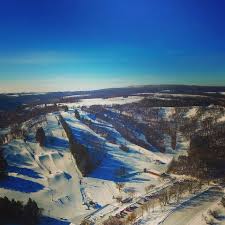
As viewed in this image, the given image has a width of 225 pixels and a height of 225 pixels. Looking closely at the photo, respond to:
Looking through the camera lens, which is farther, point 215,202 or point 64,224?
point 215,202

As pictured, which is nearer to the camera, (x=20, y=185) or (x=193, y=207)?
(x=193, y=207)

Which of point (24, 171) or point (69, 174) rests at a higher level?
point (24, 171)

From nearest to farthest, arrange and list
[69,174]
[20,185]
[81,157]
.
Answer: [20,185]
[69,174]
[81,157]

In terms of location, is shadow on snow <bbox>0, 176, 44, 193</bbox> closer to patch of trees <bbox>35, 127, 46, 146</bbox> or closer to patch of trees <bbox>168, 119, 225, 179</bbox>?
patch of trees <bbox>35, 127, 46, 146</bbox>

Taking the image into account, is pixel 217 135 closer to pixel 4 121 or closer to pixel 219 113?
pixel 219 113

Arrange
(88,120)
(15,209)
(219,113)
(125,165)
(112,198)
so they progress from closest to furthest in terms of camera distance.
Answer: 1. (15,209)
2. (112,198)
3. (125,165)
4. (88,120)
5. (219,113)

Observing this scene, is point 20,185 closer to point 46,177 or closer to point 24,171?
point 46,177

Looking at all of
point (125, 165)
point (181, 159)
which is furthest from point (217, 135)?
point (125, 165)

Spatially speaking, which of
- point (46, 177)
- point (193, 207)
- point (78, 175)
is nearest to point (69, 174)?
point (78, 175)

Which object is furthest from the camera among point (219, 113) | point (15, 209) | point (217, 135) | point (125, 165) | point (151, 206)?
point (219, 113)
